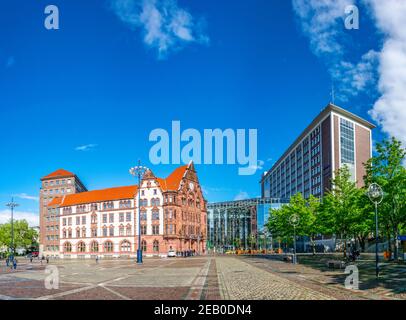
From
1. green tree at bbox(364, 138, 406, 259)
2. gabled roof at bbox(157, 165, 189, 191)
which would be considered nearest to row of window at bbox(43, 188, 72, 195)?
gabled roof at bbox(157, 165, 189, 191)

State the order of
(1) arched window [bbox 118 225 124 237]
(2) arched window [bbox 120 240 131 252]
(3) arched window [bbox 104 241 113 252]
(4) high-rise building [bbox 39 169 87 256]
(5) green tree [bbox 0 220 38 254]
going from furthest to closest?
(5) green tree [bbox 0 220 38 254] → (4) high-rise building [bbox 39 169 87 256] → (3) arched window [bbox 104 241 113 252] → (1) arched window [bbox 118 225 124 237] → (2) arched window [bbox 120 240 131 252]

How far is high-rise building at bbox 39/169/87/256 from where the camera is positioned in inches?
4887

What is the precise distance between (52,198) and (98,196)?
2809 cm

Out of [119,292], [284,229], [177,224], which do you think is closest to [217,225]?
[177,224]

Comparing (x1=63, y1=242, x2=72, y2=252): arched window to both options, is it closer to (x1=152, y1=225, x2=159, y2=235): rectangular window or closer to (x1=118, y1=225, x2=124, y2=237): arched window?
(x1=118, y1=225, x2=124, y2=237): arched window

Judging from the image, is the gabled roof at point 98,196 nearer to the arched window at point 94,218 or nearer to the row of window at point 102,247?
the arched window at point 94,218

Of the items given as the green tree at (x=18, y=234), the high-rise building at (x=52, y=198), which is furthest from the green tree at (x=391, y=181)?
the green tree at (x=18, y=234)

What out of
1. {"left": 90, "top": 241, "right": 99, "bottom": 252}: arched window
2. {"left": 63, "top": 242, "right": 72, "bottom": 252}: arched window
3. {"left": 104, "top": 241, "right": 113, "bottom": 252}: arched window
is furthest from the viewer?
{"left": 63, "top": 242, "right": 72, "bottom": 252}: arched window

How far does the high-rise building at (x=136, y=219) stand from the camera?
321 ft

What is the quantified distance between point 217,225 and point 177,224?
172 feet

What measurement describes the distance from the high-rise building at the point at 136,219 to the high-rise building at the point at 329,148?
34.3m

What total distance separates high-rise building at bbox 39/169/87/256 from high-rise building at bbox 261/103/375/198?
74.1m

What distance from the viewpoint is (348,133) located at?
116 meters
